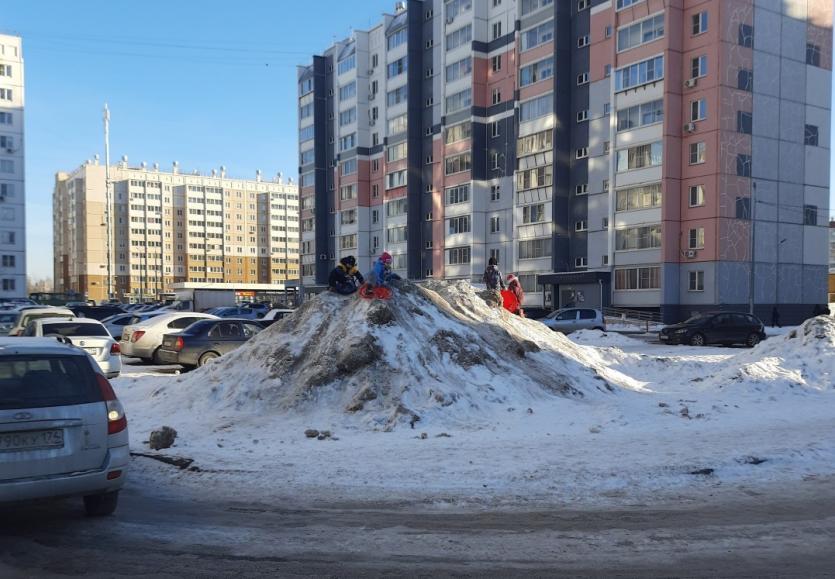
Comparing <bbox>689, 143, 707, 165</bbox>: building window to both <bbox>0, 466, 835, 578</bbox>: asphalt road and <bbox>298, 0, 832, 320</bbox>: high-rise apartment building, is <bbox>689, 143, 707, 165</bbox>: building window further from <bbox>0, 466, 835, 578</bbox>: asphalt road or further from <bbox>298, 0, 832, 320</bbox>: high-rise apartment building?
<bbox>0, 466, 835, 578</bbox>: asphalt road

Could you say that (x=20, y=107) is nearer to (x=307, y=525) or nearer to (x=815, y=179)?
(x=815, y=179)

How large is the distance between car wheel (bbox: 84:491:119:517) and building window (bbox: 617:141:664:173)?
42729 millimetres

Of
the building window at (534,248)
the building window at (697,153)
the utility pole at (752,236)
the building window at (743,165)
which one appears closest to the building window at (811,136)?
the building window at (743,165)

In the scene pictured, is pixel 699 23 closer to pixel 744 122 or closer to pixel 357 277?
pixel 744 122

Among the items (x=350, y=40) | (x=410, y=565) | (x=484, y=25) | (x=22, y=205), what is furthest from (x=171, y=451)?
(x=22, y=205)

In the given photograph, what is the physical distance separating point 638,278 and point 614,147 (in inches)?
368

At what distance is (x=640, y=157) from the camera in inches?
1752

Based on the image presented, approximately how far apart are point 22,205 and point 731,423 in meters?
81.3

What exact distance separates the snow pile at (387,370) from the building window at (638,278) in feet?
105

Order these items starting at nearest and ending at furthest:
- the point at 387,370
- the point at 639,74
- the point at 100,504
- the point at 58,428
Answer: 1. the point at 58,428
2. the point at 100,504
3. the point at 387,370
4. the point at 639,74

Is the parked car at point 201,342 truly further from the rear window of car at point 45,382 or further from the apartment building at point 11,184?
the apartment building at point 11,184

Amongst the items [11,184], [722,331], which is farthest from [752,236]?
[11,184]

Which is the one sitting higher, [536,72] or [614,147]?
[536,72]

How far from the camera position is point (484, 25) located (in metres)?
56.0
